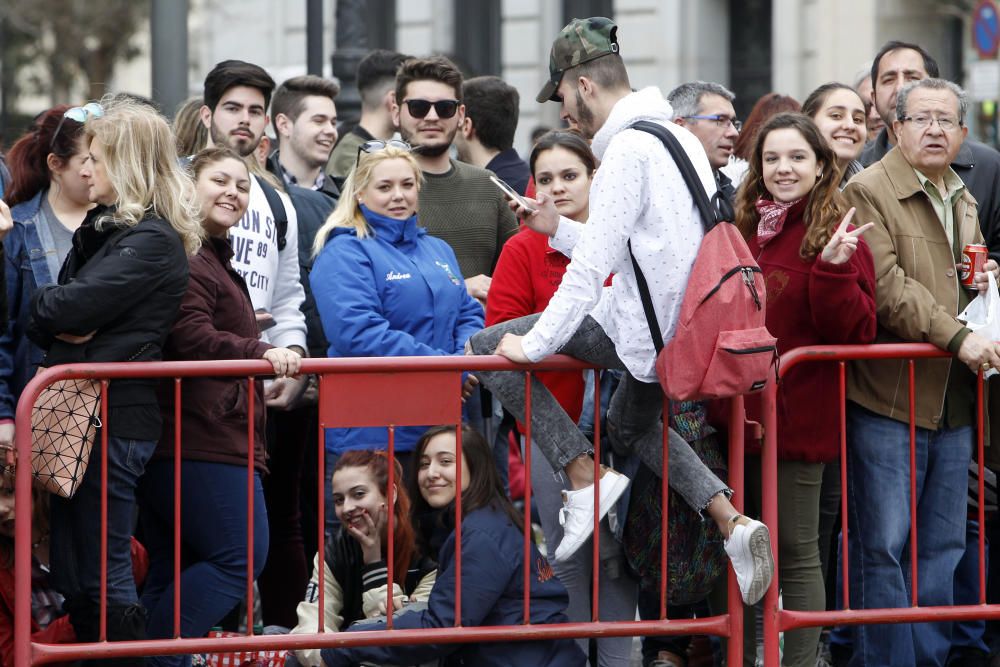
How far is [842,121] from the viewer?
7.29 metres

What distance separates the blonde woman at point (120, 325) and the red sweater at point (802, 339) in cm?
212

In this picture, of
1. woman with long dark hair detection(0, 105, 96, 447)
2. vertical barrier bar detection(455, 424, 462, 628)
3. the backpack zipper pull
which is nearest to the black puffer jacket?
woman with long dark hair detection(0, 105, 96, 447)

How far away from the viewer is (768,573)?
552 cm

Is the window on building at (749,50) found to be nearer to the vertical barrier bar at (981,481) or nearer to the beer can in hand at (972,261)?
the beer can in hand at (972,261)

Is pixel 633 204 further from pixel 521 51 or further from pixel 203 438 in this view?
pixel 521 51

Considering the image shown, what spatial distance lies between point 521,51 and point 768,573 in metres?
17.5

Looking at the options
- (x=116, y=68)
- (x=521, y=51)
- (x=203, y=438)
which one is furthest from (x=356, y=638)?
(x=116, y=68)

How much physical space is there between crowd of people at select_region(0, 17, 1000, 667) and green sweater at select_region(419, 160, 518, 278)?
2.59 ft

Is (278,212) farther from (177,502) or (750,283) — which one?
(750,283)

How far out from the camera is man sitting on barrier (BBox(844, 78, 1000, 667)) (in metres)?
6.03

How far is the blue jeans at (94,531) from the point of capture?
5457mm

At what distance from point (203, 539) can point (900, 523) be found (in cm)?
253

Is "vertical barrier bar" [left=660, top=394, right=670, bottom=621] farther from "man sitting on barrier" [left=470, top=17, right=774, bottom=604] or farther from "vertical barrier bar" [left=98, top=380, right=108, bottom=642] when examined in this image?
"vertical barrier bar" [left=98, top=380, right=108, bottom=642]

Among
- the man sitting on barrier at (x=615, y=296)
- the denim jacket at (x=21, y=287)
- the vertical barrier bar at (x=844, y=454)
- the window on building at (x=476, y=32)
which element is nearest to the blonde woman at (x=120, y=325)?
the denim jacket at (x=21, y=287)
